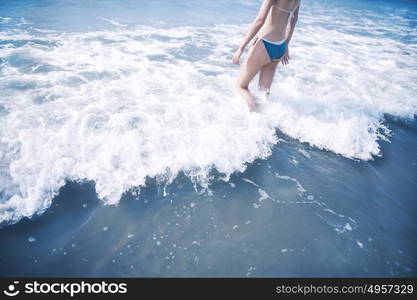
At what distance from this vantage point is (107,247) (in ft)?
8.16

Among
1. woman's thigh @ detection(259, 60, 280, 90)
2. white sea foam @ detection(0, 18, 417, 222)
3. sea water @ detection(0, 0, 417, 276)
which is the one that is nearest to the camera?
sea water @ detection(0, 0, 417, 276)

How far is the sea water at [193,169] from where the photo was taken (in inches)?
98.0

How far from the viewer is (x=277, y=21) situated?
3.48 metres

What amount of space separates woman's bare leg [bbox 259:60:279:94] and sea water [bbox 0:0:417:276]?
222mm

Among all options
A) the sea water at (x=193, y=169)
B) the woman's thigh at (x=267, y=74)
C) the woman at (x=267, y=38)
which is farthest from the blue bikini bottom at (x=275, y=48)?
the sea water at (x=193, y=169)

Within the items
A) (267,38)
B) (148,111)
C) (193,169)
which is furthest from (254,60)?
(148,111)

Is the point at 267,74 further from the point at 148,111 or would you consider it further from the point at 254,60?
the point at 148,111

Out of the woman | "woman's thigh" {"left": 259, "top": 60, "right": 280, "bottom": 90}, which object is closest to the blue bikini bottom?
the woman

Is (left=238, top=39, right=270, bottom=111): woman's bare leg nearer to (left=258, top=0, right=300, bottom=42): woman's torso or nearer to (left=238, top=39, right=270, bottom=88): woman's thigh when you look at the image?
(left=238, top=39, right=270, bottom=88): woman's thigh

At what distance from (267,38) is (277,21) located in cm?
25

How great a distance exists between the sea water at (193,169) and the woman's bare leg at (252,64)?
0.36m

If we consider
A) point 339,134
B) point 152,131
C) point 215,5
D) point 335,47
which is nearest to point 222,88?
point 152,131

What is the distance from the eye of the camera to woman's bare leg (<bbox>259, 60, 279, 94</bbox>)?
4.08m

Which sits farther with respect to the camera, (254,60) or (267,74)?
(267,74)
